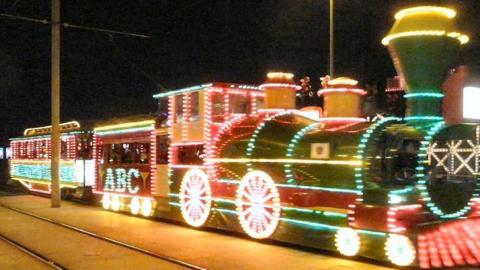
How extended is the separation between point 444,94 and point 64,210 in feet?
41.9

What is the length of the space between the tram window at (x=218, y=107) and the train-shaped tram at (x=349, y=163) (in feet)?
0.10

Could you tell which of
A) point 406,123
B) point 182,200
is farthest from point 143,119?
point 406,123

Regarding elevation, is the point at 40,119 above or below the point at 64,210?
above

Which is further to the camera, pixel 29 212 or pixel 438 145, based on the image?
pixel 29 212

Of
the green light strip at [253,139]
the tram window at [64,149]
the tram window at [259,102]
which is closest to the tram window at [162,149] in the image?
the tram window at [259,102]

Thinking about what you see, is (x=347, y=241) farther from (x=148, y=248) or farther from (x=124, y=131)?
(x=124, y=131)

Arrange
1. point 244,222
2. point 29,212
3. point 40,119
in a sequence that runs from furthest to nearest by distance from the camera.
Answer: point 40,119 < point 29,212 < point 244,222

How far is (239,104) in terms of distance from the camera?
45.1 feet

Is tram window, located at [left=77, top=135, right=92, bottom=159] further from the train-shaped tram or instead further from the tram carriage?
the train-shaped tram

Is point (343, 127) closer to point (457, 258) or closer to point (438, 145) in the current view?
point (438, 145)

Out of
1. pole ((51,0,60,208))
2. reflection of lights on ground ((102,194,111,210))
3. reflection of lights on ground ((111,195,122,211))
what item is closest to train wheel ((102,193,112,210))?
reflection of lights on ground ((102,194,111,210))

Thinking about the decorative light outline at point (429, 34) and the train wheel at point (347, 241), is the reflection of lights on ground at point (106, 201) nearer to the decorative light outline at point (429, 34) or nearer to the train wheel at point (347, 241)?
the train wheel at point (347, 241)

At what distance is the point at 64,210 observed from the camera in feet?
59.6

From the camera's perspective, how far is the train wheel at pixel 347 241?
30.4ft
